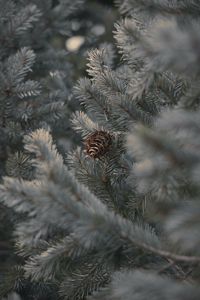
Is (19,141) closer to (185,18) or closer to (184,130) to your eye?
(185,18)

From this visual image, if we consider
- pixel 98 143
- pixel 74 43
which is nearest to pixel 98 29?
pixel 74 43

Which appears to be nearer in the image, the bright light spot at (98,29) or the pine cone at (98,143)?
the pine cone at (98,143)

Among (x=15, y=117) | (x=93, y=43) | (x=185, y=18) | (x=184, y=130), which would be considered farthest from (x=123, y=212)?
(x=93, y=43)

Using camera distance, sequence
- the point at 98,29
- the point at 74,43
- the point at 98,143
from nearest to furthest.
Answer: the point at 98,143
the point at 74,43
the point at 98,29

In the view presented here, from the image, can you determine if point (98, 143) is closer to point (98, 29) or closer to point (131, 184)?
point (131, 184)

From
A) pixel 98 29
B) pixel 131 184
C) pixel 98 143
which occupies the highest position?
pixel 98 143

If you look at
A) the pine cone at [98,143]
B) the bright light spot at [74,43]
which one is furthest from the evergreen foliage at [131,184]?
the bright light spot at [74,43]

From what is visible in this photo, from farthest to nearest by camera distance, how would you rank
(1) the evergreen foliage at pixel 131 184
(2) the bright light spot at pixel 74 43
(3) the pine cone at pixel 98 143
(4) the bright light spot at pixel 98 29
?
(4) the bright light spot at pixel 98 29 < (2) the bright light spot at pixel 74 43 < (3) the pine cone at pixel 98 143 < (1) the evergreen foliage at pixel 131 184

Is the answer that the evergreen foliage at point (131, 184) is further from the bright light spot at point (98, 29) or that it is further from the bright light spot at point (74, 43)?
the bright light spot at point (98, 29)
